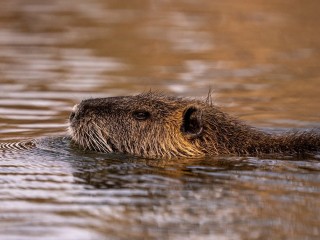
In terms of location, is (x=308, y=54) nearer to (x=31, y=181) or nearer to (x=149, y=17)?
(x=149, y=17)

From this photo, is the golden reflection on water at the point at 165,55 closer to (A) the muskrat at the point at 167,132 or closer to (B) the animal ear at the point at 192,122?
(A) the muskrat at the point at 167,132

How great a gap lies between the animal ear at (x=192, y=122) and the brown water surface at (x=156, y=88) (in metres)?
0.30

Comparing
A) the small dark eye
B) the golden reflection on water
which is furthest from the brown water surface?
the small dark eye

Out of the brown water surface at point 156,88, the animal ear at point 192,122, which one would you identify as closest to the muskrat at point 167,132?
the animal ear at point 192,122

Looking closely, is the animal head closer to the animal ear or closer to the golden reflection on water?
the animal ear

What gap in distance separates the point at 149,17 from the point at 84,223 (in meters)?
14.5

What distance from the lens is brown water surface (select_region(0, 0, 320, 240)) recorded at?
5.94 meters

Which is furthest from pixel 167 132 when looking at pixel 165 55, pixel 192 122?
pixel 165 55

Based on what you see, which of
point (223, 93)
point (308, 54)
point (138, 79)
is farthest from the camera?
point (308, 54)

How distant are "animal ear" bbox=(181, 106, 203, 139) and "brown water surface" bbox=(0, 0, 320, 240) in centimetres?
30

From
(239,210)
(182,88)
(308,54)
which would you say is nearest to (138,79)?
(182,88)

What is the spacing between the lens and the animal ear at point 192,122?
311 inches

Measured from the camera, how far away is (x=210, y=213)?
238 inches

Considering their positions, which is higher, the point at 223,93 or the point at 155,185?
the point at 223,93
